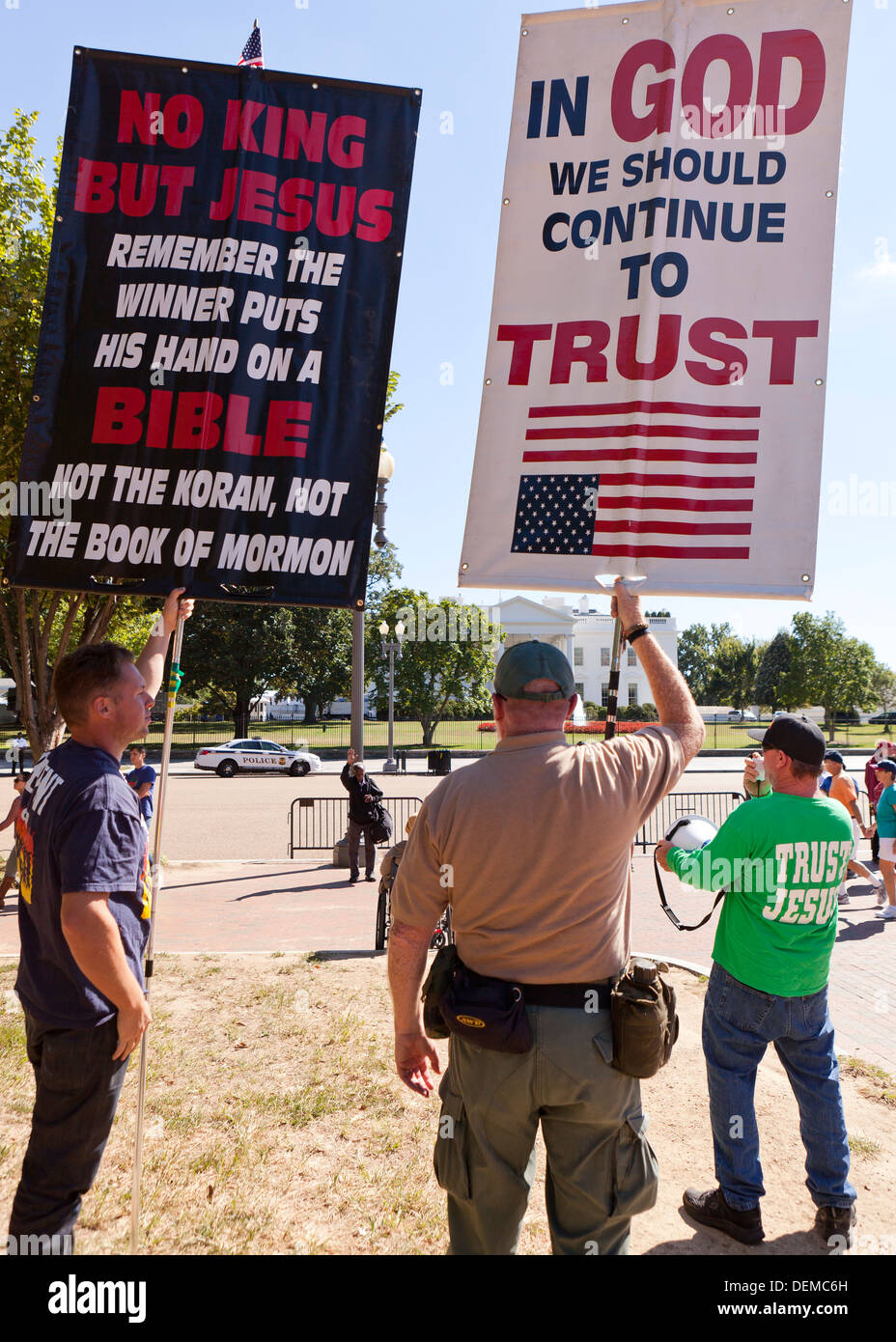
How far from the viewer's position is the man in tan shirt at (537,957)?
8.00 feet

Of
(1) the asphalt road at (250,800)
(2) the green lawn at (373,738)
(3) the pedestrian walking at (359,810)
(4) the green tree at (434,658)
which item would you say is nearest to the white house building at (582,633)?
(2) the green lawn at (373,738)

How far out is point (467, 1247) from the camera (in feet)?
8.22

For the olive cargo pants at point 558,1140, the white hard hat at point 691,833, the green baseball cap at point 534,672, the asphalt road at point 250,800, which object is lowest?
the asphalt road at point 250,800

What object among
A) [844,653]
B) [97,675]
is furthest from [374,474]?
[844,653]

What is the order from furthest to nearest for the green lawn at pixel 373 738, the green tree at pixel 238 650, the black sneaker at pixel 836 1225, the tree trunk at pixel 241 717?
the green lawn at pixel 373 738, the tree trunk at pixel 241 717, the green tree at pixel 238 650, the black sneaker at pixel 836 1225

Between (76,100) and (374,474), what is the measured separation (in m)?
2.01

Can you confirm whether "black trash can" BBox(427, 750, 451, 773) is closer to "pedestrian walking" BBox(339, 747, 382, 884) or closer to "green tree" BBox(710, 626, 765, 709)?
"pedestrian walking" BBox(339, 747, 382, 884)

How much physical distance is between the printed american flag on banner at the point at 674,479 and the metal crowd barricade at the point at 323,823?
38.6 ft

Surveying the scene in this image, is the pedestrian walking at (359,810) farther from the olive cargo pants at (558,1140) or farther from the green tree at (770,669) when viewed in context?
the green tree at (770,669)

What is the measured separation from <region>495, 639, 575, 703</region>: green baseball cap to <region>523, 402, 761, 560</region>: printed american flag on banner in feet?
3.01

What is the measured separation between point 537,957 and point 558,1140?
52cm

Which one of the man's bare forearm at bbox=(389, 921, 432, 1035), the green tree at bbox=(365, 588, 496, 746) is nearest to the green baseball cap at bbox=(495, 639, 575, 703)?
the man's bare forearm at bbox=(389, 921, 432, 1035)

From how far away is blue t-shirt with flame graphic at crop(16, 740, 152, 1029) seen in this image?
2.62m
